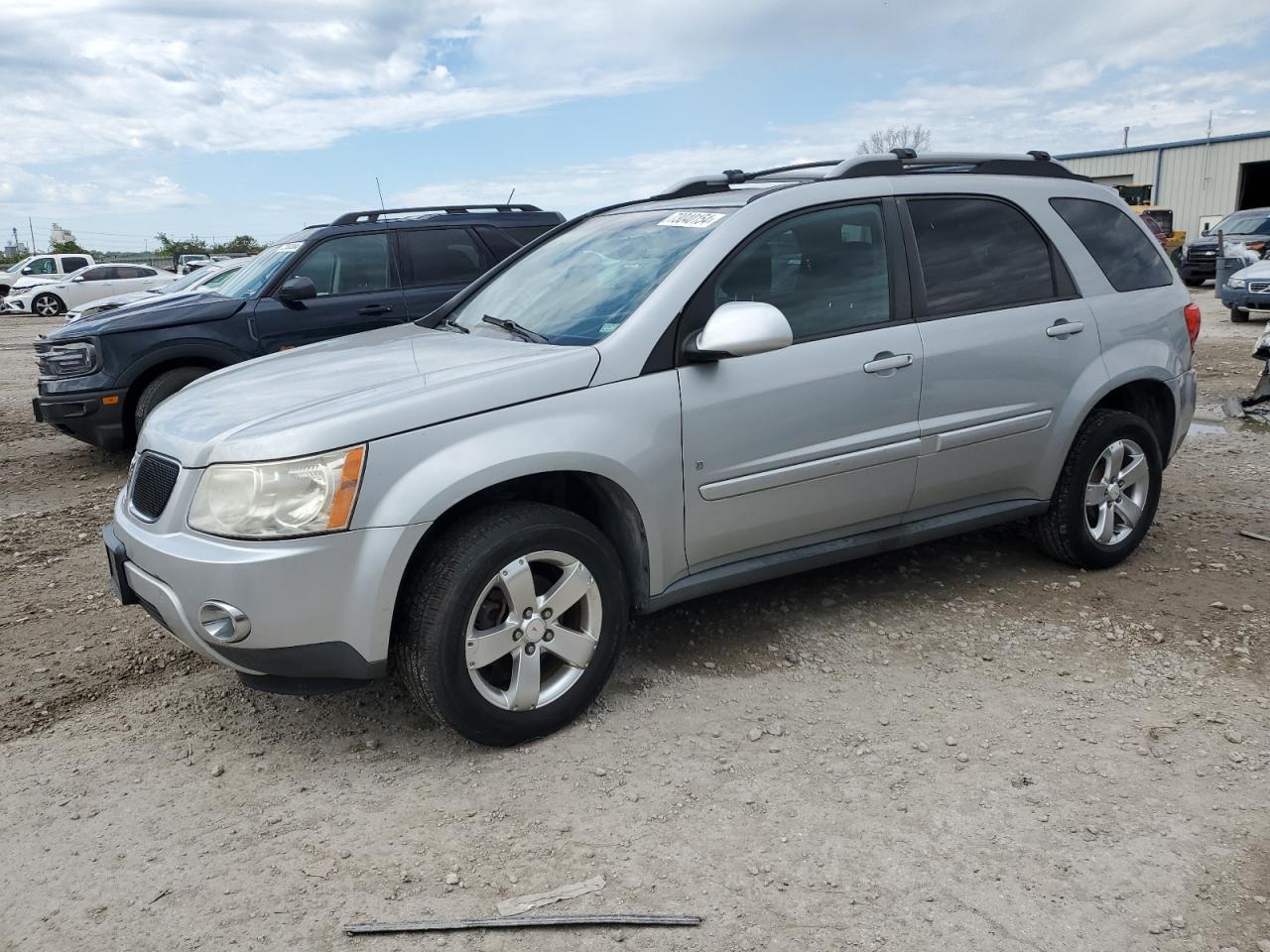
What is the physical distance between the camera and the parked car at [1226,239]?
773 inches

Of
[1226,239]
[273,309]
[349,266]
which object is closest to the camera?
[273,309]

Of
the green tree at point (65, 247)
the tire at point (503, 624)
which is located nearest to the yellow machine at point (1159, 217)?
the tire at point (503, 624)

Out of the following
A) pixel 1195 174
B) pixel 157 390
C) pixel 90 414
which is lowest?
pixel 90 414

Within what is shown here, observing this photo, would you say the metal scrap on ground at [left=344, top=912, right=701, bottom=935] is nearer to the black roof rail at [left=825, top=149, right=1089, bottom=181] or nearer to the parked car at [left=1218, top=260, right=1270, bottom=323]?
the black roof rail at [left=825, top=149, right=1089, bottom=181]

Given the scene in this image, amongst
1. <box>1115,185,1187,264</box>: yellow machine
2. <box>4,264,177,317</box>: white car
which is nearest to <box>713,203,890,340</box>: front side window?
<box>1115,185,1187,264</box>: yellow machine

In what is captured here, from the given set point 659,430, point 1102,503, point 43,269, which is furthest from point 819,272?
point 43,269

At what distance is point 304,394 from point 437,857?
1.48m

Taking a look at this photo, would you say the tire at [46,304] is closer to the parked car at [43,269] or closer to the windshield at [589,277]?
the parked car at [43,269]

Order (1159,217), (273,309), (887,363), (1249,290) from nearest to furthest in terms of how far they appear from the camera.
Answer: (887,363)
(273,309)
(1249,290)
(1159,217)

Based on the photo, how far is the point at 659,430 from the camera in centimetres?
347

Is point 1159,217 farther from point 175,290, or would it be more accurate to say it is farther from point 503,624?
point 503,624

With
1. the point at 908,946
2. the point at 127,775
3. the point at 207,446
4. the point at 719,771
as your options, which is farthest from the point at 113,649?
the point at 908,946

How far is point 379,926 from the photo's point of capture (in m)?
2.54

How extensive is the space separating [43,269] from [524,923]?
110 feet
